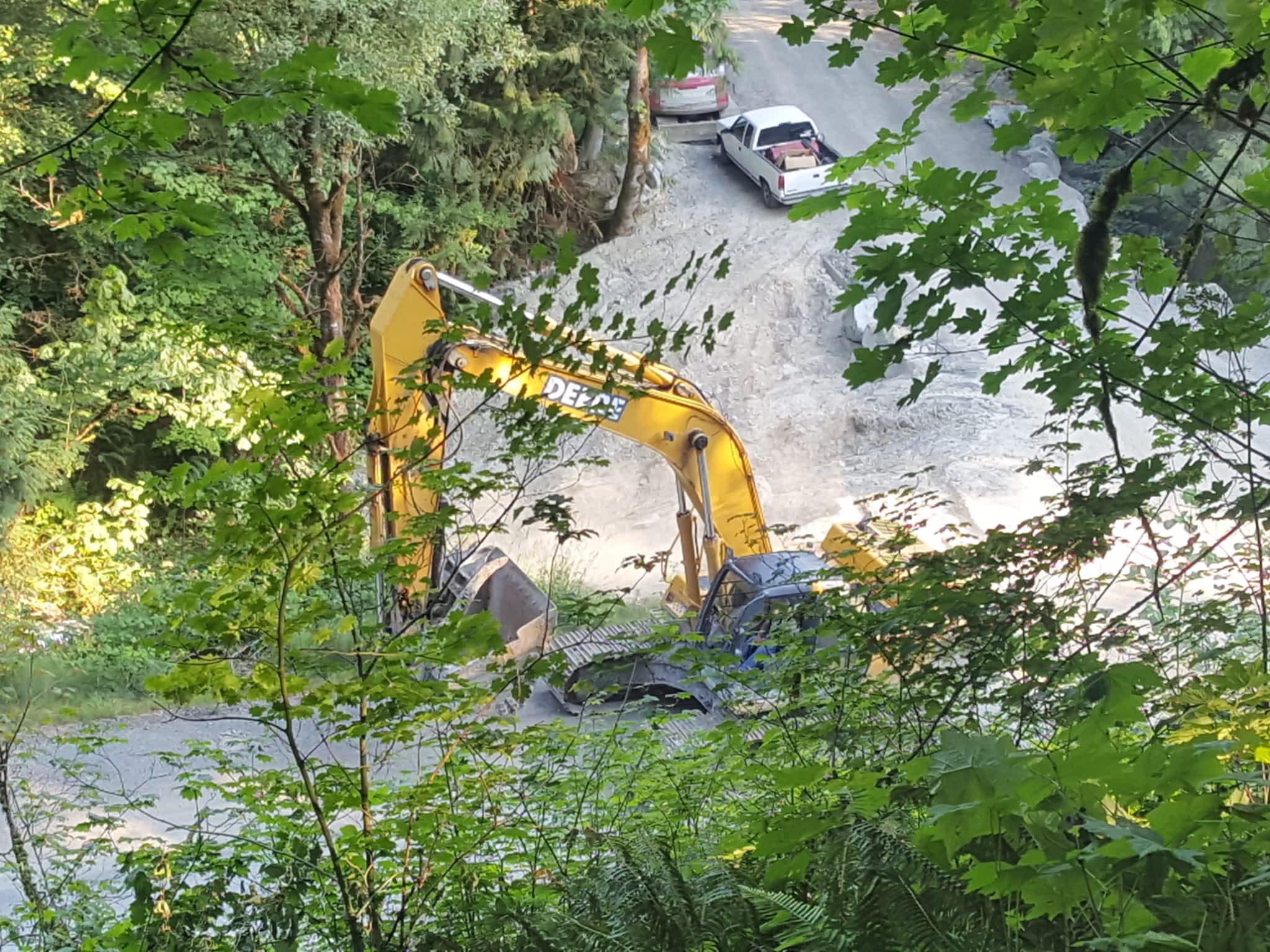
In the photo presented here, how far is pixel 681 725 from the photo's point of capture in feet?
14.7

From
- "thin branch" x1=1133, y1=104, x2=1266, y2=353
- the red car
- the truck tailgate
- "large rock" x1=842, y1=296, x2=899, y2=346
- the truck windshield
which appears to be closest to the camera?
"thin branch" x1=1133, y1=104, x2=1266, y2=353

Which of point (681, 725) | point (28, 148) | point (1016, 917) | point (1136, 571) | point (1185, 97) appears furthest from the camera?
point (28, 148)

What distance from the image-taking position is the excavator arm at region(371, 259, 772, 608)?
82.4 inches

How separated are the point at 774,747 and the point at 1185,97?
5.04 feet

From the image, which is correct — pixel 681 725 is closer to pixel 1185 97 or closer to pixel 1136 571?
pixel 1136 571

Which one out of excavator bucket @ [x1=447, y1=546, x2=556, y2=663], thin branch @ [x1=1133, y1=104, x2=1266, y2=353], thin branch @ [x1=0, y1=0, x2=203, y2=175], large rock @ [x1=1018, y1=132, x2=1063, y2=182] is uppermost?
thin branch @ [x1=0, y1=0, x2=203, y2=175]

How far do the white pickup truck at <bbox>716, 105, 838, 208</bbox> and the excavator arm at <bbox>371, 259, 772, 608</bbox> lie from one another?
665 cm

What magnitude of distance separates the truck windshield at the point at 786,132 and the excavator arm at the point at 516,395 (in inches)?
289

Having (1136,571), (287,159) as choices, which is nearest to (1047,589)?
(1136,571)

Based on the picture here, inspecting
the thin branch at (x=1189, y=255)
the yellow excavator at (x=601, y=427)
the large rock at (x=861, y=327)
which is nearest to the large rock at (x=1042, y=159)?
the large rock at (x=861, y=327)

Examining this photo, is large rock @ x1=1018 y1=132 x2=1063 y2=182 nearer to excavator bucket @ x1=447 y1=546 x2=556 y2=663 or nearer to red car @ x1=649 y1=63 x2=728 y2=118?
red car @ x1=649 y1=63 x2=728 y2=118

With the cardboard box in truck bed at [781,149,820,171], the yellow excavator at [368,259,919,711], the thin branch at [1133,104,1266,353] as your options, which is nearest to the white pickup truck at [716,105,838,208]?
the cardboard box in truck bed at [781,149,820,171]

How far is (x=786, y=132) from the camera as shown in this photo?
11352 millimetres

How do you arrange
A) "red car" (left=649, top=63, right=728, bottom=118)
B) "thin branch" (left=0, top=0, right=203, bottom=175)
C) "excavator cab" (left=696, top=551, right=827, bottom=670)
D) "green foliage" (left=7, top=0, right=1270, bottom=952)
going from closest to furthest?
"green foliage" (left=7, top=0, right=1270, bottom=952)
"thin branch" (left=0, top=0, right=203, bottom=175)
"excavator cab" (left=696, top=551, right=827, bottom=670)
"red car" (left=649, top=63, right=728, bottom=118)
